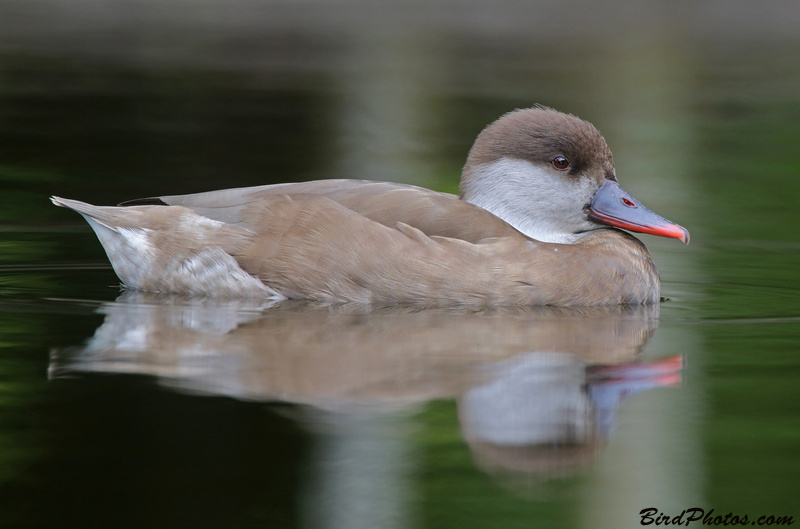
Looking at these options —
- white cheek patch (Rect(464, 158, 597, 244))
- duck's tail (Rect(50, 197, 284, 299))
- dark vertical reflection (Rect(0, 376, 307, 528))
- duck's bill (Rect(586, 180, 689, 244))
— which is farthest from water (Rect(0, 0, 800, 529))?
white cheek patch (Rect(464, 158, 597, 244))

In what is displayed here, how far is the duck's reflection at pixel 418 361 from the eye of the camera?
4070mm

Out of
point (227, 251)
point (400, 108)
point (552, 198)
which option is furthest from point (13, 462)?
point (400, 108)

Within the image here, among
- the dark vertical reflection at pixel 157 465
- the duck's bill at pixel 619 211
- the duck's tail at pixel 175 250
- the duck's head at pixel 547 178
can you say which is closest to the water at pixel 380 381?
the dark vertical reflection at pixel 157 465

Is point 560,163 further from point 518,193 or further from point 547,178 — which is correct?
point 518,193

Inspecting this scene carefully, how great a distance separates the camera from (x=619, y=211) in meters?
6.66

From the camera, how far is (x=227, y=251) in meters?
6.15

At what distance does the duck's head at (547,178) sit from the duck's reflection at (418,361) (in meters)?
0.70

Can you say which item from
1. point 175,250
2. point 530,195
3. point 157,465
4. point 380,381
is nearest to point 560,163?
point 530,195

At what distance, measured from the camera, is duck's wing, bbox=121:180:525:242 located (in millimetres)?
6117

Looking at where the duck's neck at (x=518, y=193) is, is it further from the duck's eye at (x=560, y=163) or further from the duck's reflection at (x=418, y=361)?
the duck's reflection at (x=418, y=361)

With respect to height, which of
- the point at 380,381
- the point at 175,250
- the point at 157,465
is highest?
the point at 175,250

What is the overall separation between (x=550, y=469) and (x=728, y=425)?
807 millimetres

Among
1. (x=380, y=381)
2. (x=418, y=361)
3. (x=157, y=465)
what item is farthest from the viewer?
(x=418, y=361)

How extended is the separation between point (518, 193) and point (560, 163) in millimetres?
272
